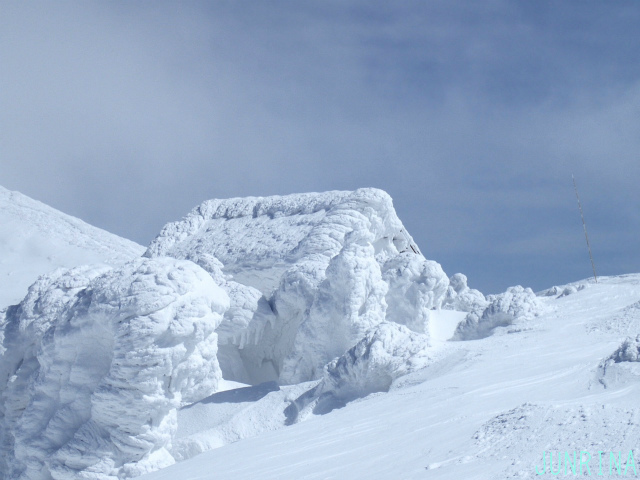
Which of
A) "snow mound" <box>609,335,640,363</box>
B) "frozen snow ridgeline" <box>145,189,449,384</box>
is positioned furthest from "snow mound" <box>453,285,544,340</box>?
"snow mound" <box>609,335,640,363</box>

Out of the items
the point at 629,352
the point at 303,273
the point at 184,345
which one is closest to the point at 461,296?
the point at 303,273

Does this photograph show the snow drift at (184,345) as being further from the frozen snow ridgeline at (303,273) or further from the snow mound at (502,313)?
the snow mound at (502,313)

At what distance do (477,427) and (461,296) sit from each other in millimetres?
12276

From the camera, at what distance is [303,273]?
1120cm

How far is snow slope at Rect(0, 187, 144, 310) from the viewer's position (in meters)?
19.6

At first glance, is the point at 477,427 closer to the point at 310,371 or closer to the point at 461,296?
the point at 310,371

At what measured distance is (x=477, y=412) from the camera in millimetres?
4758

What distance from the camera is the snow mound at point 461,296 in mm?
15842

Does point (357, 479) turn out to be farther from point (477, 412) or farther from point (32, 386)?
point (32, 386)

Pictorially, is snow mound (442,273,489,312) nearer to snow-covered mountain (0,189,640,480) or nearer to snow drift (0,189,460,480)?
snow-covered mountain (0,189,640,480)

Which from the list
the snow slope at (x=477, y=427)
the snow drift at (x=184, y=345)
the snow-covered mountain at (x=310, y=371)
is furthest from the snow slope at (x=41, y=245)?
the snow slope at (x=477, y=427)

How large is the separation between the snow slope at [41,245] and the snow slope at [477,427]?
13.9 meters

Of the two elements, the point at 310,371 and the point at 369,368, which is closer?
the point at 369,368

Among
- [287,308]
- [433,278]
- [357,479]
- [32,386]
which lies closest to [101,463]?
[32,386]
